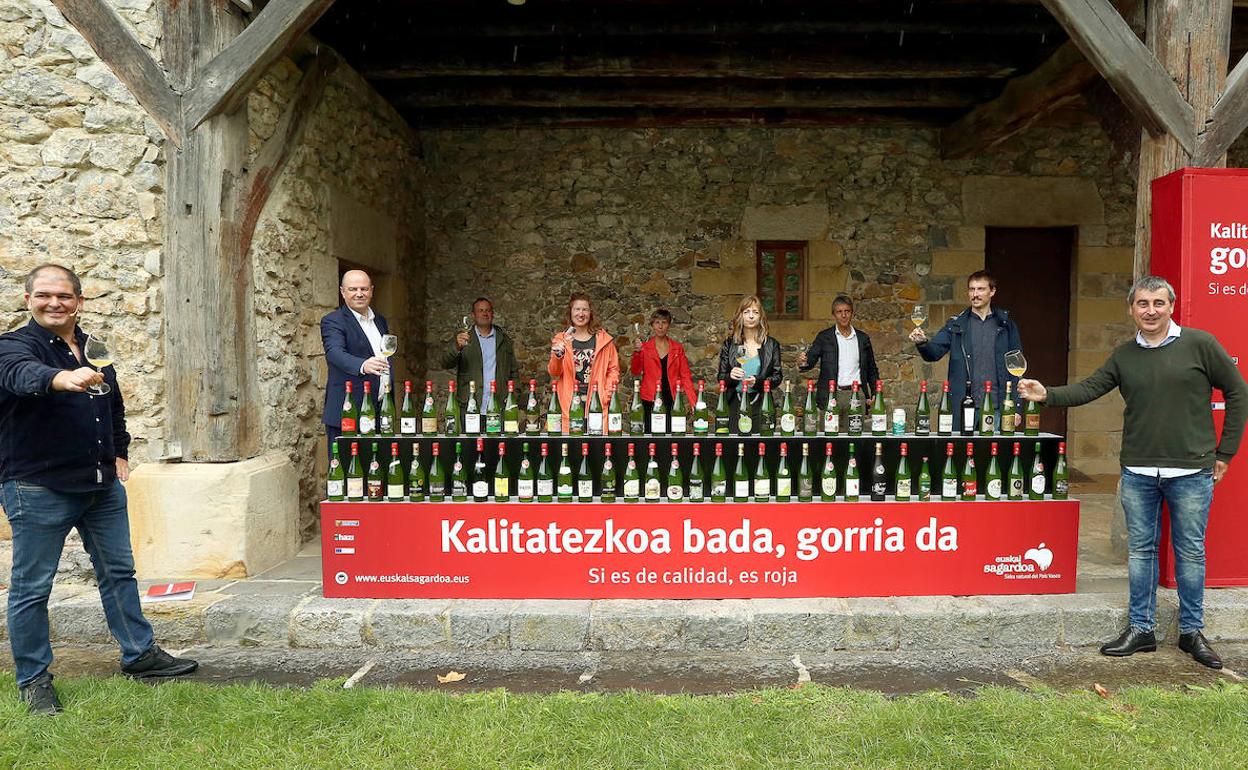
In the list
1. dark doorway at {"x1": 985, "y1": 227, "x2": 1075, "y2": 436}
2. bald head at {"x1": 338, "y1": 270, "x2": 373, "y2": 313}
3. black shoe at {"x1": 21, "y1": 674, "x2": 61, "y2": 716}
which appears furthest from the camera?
dark doorway at {"x1": 985, "y1": 227, "x2": 1075, "y2": 436}

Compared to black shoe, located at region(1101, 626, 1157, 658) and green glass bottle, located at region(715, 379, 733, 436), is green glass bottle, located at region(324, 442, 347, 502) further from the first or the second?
black shoe, located at region(1101, 626, 1157, 658)

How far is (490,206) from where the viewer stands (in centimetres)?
737

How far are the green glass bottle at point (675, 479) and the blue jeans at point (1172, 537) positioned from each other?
2.09 m

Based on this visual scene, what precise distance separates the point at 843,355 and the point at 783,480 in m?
2.05

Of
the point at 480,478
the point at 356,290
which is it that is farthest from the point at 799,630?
the point at 356,290

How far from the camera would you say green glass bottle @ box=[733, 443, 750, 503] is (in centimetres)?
385

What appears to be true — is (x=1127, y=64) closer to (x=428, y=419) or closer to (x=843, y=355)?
(x=843, y=355)

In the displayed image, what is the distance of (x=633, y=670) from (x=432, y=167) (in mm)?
5593

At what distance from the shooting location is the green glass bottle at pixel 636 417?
4039 mm

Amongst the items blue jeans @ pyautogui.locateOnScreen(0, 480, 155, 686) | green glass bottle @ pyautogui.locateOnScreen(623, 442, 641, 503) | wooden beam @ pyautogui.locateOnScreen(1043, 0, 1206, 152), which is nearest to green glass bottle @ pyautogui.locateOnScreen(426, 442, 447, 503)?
green glass bottle @ pyautogui.locateOnScreen(623, 442, 641, 503)

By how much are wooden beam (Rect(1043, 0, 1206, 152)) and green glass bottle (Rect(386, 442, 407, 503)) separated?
408 centimetres

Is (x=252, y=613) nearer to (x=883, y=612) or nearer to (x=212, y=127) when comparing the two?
(x=212, y=127)

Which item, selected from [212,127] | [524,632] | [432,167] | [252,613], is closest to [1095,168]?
[432,167]

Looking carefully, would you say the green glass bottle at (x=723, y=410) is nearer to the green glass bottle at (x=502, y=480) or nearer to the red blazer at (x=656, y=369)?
the red blazer at (x=656, y=369)
